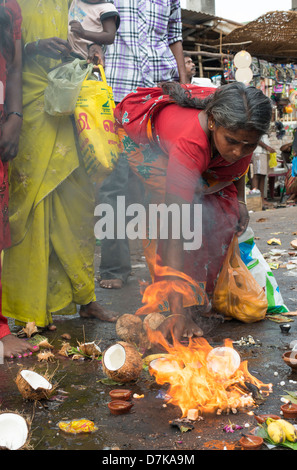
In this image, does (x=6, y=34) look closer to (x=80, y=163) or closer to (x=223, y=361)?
(x=80, y=163)

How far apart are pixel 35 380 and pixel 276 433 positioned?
120cm

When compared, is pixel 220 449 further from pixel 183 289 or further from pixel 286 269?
pixel 286 269

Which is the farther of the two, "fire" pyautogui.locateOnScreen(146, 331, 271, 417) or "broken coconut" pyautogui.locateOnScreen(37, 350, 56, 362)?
"broken coconut" pyautogui.locateOnScreen(37, 350, 56, 362)

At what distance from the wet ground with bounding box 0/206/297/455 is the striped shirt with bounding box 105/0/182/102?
2.20 meters

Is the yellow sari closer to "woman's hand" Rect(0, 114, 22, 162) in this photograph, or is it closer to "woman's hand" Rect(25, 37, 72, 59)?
"woman's hand" Rect(25, 37, 72, 59)

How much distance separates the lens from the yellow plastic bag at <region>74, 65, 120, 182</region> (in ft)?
11.3

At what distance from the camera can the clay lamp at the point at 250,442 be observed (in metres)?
2.02

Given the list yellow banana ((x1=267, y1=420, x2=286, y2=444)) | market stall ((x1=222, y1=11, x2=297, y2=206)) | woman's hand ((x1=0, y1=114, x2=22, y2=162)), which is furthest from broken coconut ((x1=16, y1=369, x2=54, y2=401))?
market stall ((x1=222, y1=11, x2=297, y2=206))

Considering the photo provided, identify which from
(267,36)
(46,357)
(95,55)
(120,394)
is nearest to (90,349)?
(46,357)

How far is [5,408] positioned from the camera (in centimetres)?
250

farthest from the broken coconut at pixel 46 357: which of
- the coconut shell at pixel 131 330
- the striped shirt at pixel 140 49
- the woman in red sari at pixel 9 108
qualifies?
the striped shirt at pixel 140 49

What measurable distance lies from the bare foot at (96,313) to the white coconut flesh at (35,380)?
1269mm

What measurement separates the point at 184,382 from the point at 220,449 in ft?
1.65

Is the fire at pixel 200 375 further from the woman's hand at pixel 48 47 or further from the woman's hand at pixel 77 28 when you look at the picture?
the woman's hand at pixel 77 28
